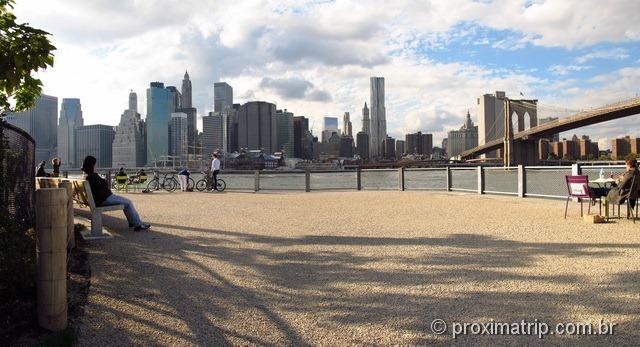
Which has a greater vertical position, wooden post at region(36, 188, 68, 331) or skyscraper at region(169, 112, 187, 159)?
skyscraper at region(169, 112, 187, 159)

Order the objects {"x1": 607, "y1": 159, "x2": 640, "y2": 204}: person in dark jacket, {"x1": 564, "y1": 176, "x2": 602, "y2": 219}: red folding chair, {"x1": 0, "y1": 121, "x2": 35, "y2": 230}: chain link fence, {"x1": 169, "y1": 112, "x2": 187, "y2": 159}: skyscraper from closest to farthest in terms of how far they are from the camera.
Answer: {"x1": 0, "y1": 121, "x2": 35, "y2": 230}: chain link fence
{"x1": 607, "y1": 159, "x2": 640, "y2": 204}: person in dark jacket
{"x1": 564, "y1": 176, "x2": 602, "y2": 219}: red folding chair
{"x1": 169, "y1": 112, "x2": 187, "y2": 159}: skyscraper

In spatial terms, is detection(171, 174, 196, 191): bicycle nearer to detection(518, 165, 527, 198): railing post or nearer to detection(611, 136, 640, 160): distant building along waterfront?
detection(518, 165, 527, 198): railing post

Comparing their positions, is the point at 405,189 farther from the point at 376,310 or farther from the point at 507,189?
the point at 376,310

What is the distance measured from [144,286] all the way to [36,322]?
1.18m

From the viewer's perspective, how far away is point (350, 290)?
4559 mm

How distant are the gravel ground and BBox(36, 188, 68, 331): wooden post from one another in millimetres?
221

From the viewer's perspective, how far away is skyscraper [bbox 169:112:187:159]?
71.2 m

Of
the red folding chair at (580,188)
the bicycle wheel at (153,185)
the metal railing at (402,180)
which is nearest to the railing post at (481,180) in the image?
the metal railing at (402,180)

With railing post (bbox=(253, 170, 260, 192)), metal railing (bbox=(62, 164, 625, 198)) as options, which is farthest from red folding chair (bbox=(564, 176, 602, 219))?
railing post (bbox=(253, 170, 260, 192))

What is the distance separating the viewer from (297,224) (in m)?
9.03

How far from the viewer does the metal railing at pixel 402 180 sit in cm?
1581

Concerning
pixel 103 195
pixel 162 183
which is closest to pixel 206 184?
pixel 162 183

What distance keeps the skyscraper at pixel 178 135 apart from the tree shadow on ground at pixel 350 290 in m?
63.9

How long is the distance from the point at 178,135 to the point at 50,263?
78.2 metres
